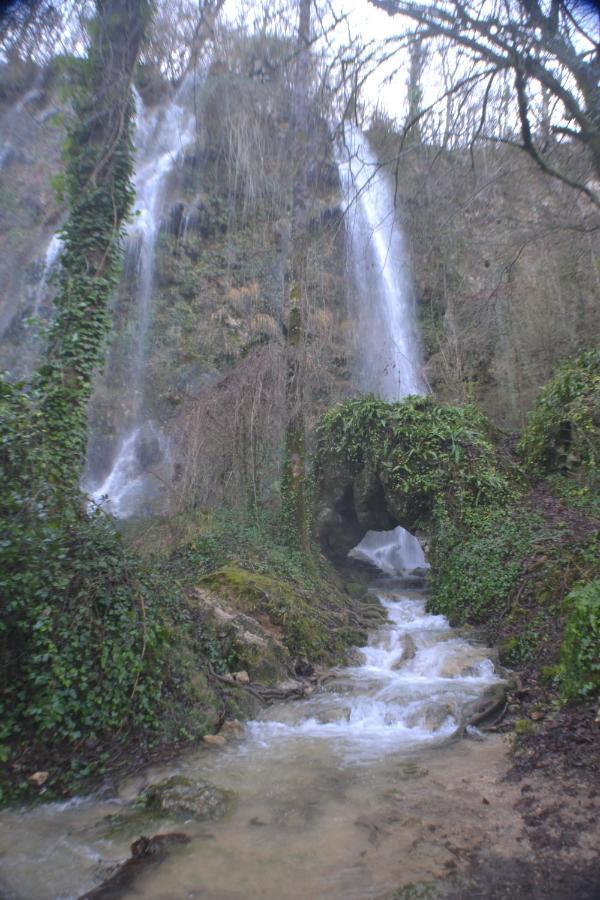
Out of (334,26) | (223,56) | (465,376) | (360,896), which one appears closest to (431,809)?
(360,896)

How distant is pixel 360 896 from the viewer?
2668mm

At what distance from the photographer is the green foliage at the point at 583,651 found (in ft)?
14.2

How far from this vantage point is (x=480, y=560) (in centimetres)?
868

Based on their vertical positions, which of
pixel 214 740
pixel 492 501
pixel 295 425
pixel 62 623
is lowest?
pixel 214 740

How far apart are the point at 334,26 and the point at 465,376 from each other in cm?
1295

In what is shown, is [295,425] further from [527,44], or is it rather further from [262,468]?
[527,44]

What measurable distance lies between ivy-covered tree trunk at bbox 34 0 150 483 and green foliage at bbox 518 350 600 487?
25.0 feet

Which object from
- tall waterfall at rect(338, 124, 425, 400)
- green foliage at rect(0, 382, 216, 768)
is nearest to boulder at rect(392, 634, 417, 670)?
green foliage at rect(0, 382, 216, 768)

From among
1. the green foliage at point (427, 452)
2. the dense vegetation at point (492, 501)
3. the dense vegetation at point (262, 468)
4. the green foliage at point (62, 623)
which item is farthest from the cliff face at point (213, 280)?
the green foliage at point (62, 623)

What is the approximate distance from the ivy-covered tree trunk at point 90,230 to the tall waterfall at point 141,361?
23.4 feet

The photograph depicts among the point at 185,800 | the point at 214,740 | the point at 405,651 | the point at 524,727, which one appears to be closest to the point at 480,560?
the point at 405,651

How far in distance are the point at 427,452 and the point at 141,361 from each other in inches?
495

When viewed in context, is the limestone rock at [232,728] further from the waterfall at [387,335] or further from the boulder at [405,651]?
the waterfall at [387,335]

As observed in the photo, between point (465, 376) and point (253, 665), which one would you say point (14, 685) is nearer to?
point (253, 665)
